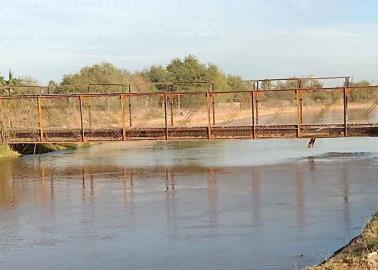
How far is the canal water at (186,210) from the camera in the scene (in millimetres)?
11102

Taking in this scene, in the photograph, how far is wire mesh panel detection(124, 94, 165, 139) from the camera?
27391mm

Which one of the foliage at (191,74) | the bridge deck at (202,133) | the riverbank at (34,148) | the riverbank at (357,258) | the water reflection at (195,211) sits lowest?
the water reflection at (195,211)

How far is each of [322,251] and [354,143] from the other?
2306 centimetres

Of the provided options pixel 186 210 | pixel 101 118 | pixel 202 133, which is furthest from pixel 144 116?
pixel 186 210

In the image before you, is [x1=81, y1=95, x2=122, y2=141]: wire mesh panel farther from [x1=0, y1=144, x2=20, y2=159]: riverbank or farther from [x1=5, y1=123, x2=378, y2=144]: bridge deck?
[x1=0, y1=144, x2=20, y2=159]: riverbank

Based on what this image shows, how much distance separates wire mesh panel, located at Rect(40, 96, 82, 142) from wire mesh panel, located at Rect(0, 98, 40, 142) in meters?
0.66

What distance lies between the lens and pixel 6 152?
31062mm

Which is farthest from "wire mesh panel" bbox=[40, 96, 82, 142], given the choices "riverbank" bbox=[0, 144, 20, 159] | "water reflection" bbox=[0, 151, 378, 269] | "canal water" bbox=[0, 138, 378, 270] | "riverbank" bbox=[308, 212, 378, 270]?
"riverbank" bbox=[308, 212, 378, 270]

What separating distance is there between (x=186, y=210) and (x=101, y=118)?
27242mm

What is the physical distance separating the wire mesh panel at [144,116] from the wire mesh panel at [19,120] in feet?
16.8

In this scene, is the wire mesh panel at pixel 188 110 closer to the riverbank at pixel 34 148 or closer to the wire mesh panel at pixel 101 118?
the wire mesh panel at pixel 101 118

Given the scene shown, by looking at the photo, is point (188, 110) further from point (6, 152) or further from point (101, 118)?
point (6, 152)

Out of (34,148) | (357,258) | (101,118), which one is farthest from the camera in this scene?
(101,118)

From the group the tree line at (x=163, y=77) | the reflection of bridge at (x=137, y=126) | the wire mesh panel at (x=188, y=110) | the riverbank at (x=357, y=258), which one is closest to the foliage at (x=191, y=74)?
the tree line at (x=163, y=77)
